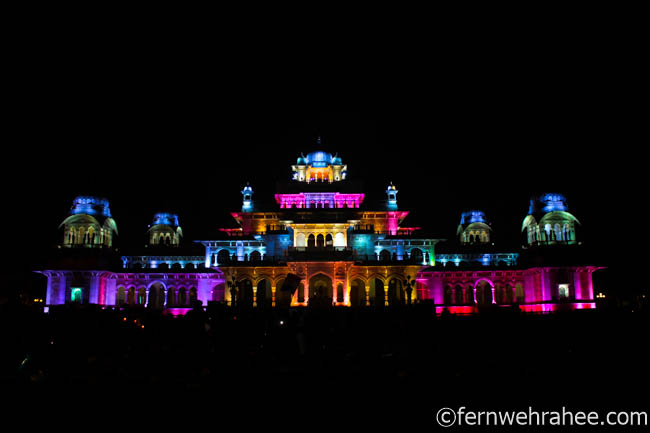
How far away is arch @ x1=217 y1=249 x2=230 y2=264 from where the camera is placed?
44.2 meters

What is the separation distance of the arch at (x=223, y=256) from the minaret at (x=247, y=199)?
16.3ft

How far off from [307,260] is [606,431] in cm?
3311

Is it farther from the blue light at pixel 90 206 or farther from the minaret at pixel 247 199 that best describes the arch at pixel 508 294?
the blue light at pixel 90 206

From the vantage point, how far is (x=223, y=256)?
4612 centimetres

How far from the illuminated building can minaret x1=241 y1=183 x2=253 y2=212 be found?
0.36 feet

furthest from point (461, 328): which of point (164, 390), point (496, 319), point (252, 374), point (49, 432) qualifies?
point (49, 432)

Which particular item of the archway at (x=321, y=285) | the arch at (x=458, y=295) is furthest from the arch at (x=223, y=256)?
the arch at (x=458, y=295)

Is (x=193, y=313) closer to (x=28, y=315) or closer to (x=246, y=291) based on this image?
(x=28, y=315)

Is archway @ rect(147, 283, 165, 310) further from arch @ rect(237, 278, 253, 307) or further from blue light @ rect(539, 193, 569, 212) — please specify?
blue light @ rect(539, 193, 569, 212)

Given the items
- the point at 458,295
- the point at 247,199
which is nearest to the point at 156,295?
→ the point at 247,199

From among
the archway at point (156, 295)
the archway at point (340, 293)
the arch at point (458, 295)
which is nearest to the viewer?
the archway at point (340, 293)

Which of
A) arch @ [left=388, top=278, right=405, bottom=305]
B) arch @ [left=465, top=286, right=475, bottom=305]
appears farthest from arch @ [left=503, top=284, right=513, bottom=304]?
arch @ [left=388, top=278, right=405, bottom=305]

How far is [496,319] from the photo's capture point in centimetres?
2275

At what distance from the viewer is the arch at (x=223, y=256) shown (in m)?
44.2
